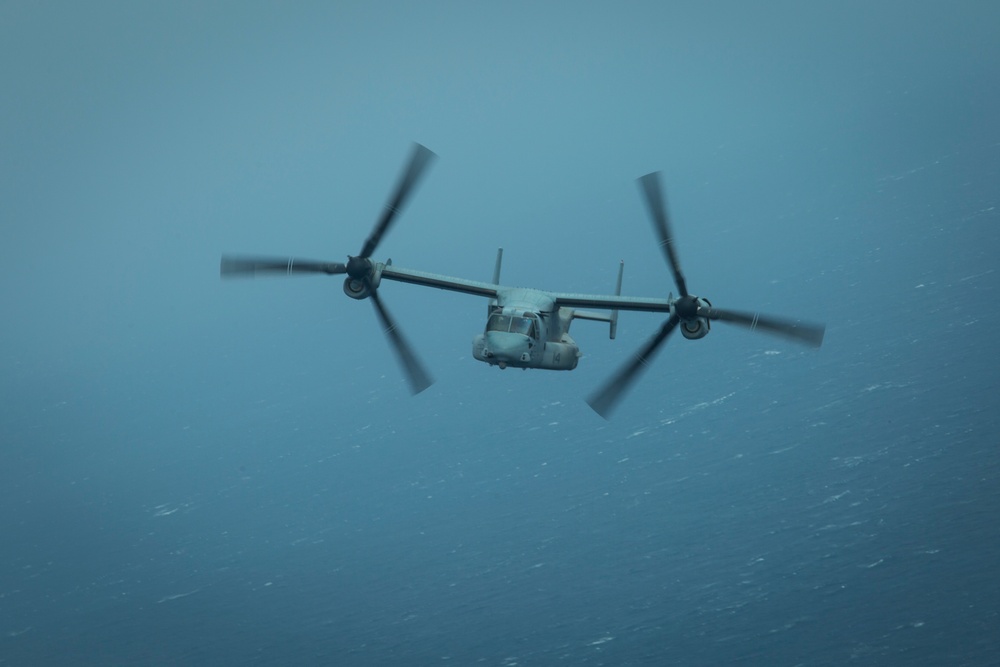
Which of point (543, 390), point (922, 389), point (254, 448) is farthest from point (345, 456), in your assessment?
point (922, 389)

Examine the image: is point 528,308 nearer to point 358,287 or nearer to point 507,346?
point 507,346

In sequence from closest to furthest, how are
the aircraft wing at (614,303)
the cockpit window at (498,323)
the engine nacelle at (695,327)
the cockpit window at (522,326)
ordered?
the engine nacelle at (695,327) < the aircraft wing at (614,303) < the cockpit window at (522,326) < the cockpit window at (498,323)

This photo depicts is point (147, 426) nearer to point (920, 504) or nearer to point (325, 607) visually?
point (325, 607)

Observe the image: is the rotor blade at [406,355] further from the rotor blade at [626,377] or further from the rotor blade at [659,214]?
the rotor blade at [659,214]

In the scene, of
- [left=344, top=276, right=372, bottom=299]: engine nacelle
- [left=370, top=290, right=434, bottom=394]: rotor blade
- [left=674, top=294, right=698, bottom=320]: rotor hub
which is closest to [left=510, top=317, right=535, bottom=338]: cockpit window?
[left=370, top=290, right=434, bottom=394]: rotor blade

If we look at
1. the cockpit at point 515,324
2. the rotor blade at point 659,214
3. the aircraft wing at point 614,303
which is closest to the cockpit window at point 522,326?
the cockpit at point 515,324

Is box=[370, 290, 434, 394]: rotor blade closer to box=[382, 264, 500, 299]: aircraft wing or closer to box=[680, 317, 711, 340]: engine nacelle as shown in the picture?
box=[382, 264, 500, 299]: aircraft wing
